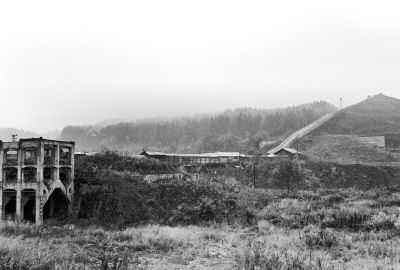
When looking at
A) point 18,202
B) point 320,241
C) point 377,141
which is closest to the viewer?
point 320,241

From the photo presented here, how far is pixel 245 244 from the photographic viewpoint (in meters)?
14.6

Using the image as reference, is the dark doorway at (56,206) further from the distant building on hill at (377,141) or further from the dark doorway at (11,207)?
the distant building on hill at (377,141)

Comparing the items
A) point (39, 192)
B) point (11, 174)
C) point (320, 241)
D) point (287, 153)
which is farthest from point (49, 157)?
point (287, 153)

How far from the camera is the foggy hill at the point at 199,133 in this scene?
8281cm

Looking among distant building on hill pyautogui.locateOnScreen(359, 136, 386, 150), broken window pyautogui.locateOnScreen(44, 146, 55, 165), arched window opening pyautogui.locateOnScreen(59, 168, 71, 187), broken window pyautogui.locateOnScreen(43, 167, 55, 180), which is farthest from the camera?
distant building on hill pyautogui.locateOnScreen(359, 136, 386, 150)

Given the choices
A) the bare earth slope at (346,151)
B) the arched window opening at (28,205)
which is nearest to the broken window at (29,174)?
the arched window opening at (28,205)

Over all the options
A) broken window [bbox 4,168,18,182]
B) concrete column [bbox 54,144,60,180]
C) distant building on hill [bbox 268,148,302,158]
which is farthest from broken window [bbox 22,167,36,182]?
distant building on hill [bbox 268,148,302,158]

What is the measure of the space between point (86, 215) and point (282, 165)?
71.5 ft

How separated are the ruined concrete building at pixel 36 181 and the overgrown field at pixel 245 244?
5484mm

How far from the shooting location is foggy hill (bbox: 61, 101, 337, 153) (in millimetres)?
82812

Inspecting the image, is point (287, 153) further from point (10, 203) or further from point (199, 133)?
point (199, 133)

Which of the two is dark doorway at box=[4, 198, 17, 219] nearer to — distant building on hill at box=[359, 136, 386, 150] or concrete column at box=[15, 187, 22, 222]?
concrete column at box=[15, 187, 22, 222]

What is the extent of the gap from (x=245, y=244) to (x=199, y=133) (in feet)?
288

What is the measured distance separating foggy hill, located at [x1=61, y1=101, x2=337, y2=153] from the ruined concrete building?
51608 mm
